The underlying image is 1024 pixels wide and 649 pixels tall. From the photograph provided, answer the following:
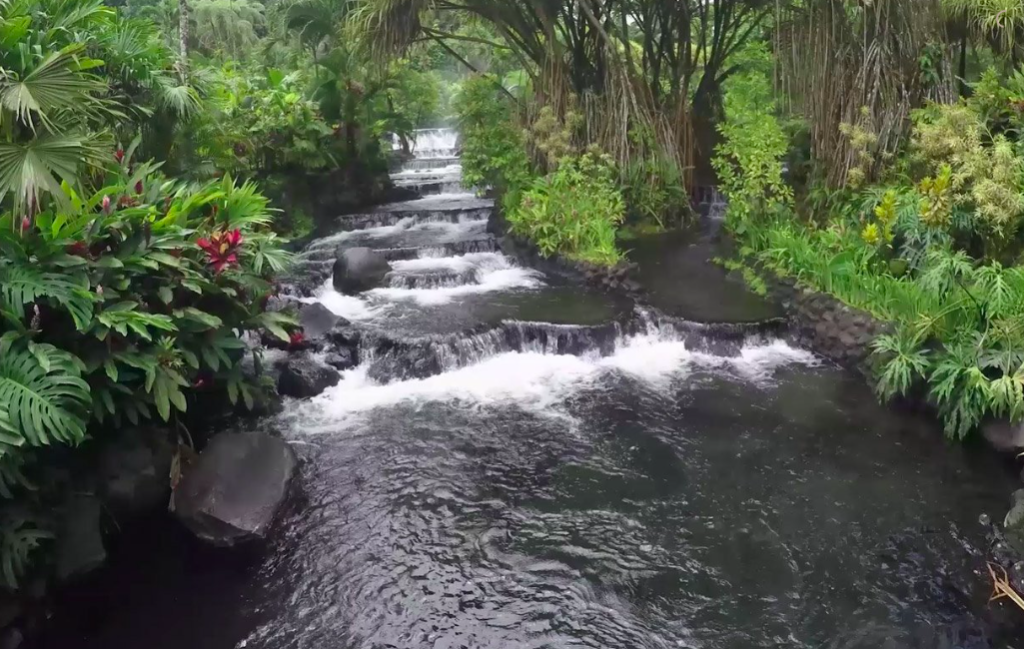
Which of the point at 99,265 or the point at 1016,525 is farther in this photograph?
the point at 1016,525

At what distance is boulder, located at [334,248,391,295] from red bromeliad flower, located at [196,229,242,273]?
15.6ft

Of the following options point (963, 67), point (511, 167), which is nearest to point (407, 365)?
point (511, 167)

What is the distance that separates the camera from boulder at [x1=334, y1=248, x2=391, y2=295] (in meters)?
10.4

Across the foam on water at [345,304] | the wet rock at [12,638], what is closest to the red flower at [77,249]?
the wet rock at [12,638]

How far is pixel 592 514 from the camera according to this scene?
548 cm

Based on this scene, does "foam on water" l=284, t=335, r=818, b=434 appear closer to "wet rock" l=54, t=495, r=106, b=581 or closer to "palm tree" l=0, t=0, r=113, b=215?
"wet rock" l=54, t=495, r=106, b=581

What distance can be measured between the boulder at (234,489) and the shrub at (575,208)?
5.76 metres

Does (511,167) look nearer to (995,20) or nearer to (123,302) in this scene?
(995,20)

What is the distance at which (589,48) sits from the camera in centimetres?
1195

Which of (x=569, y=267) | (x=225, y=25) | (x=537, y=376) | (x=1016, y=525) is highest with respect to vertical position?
(x=225, y=25)

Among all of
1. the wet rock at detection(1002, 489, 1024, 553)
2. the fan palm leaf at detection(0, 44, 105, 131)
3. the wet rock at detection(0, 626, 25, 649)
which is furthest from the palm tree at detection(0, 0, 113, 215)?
the wet rock at detection(1002, 489, 1024, 553)

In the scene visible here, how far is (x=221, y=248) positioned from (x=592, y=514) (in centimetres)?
344

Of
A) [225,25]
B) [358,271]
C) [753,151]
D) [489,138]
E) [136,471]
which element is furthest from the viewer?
[225,25]

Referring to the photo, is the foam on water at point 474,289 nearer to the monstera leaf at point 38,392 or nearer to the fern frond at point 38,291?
the fern frond at point 38,291
